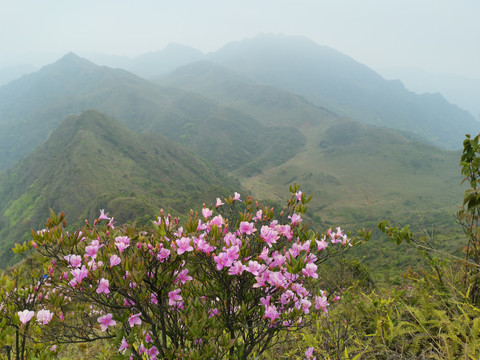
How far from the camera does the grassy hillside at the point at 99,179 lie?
47.8 metres

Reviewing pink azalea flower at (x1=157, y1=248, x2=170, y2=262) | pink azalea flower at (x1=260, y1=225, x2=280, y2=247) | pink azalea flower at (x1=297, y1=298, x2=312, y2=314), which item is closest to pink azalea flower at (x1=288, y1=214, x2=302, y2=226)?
pink azalea flower at (x1=260, y1=225, x2=280, y2=247)

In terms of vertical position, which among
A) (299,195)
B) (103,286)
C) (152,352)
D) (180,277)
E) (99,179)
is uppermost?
(299,195)

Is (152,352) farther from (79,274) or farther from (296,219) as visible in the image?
(296,219)

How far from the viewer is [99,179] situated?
55.3 m

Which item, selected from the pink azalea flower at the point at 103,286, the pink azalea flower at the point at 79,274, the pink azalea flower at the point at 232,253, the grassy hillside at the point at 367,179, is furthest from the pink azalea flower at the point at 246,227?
the grassy hillside at the point at 367,179

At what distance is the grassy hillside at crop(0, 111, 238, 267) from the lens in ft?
157

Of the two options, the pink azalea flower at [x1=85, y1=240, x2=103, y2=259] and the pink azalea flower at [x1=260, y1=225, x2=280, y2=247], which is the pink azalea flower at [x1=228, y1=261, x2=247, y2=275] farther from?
the pink azalea flower at [x1=85, y1=240, x2=103, y2=259]

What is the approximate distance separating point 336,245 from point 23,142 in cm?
18903

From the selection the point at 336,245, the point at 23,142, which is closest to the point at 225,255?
the point at 336,245

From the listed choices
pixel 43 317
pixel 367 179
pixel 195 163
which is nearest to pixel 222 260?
pixel 43 317

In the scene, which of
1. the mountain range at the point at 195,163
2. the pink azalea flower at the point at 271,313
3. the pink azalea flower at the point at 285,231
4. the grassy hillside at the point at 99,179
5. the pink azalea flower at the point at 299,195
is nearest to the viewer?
the pink azalea flower at the point at 271,313

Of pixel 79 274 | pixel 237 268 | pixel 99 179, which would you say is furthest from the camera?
pixel 99 179

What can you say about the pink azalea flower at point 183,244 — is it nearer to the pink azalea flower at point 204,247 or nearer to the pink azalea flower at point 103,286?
the pink azalea flower at point 204,247

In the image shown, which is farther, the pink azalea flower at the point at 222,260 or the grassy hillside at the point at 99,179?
the grassy hillside at the point at 99,179
